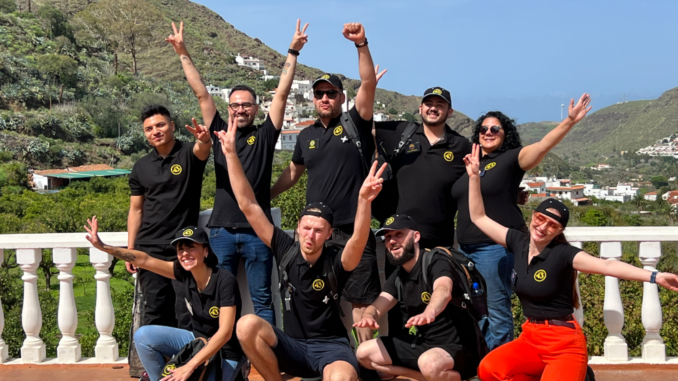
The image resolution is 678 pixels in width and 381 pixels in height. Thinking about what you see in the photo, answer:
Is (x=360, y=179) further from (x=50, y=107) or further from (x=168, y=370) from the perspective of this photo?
(x=50, y=107)

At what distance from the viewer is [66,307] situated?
15.1 ft

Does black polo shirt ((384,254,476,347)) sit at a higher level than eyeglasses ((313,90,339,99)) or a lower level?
lower

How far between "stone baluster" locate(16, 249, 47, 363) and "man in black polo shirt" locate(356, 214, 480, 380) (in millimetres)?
2520

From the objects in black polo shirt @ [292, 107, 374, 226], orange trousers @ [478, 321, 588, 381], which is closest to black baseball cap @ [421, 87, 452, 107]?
black polo shirt @ [292, 107, 374, 226]

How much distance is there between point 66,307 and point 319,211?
2.21 metres

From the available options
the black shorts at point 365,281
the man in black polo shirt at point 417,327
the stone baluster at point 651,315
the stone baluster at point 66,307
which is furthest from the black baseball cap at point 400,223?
the stone baluster at point 66,307

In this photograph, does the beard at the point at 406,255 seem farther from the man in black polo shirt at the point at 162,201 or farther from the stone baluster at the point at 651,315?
the stone baluster at the point at 651,315

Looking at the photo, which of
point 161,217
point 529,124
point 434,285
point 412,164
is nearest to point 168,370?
point 161,217

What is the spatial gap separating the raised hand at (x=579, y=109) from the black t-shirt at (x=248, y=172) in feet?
6.48

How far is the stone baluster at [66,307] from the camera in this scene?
179 inches

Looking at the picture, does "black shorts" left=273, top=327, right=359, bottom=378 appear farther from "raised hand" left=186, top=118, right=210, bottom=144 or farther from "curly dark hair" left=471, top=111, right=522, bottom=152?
"curly dark hair" left=471, top=111, right=522, bottom=152

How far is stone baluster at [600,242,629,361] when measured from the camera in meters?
4.35

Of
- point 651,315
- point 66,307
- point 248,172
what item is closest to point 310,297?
point 248,172

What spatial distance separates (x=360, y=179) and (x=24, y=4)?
441 feet
